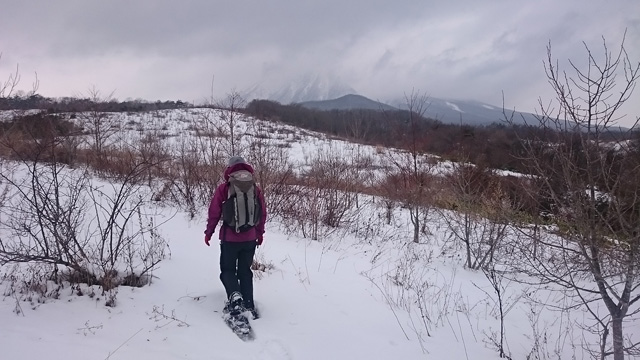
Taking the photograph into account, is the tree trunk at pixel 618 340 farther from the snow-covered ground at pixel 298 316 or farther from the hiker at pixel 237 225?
the hiker at pixel 237 225

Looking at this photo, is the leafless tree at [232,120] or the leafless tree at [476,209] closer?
the leafless tree at [476,209]

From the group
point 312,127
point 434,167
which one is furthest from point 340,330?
point 312,127

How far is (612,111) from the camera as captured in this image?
3207 mm

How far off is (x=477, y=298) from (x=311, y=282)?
2828mm

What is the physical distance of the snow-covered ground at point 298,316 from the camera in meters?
3.17

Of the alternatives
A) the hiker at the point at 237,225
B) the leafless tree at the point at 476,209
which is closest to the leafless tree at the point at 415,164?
the leafless tree at the point at 476,209

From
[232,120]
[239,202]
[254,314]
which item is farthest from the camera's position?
[232,120]

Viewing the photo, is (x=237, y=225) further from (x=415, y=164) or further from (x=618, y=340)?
(x=415, y=164)

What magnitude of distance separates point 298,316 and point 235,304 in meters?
0.79

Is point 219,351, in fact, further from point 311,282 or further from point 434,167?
point 434,167

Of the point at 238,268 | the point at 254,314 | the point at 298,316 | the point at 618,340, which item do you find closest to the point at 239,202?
the point at 238,268

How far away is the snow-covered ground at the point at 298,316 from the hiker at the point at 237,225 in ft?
1.02

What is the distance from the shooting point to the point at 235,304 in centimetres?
371

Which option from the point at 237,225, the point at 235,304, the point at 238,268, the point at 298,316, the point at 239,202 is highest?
the point at 239,202
